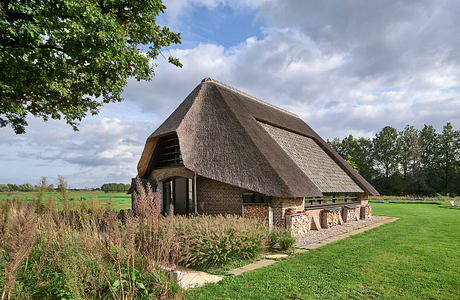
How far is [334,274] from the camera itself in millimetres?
5555

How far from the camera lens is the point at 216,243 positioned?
652cm

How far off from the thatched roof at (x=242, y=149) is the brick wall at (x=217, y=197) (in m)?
0.93

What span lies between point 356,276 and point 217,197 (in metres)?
6.87

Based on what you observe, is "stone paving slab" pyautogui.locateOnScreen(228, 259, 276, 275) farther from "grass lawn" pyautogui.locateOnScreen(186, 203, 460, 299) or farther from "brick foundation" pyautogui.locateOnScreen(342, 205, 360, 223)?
"brick foundation" pyautogui.locateOnScreen(342, 205, 360, 223)

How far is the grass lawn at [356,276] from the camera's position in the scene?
4.60 meters

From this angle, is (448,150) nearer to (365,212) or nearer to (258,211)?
(365,212)

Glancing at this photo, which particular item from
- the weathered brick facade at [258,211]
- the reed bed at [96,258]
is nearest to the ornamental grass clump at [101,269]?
the reed bed at [96,258]

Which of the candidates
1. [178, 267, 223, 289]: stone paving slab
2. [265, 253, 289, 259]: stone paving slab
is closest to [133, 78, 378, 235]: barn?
[265, 253, 289, 259]: stone paving slab

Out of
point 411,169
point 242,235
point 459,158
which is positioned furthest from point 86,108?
point 459,158

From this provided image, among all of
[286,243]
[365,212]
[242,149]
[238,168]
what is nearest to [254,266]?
[286,243]

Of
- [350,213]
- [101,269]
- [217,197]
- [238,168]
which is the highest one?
[238,168]

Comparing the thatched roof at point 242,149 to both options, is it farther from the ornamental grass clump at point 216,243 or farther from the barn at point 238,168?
the ornamental grass clump at point 216,243

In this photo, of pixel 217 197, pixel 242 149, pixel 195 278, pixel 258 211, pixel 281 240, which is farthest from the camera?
pixel 217 197

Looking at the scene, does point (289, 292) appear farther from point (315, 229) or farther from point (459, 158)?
point (459, 158)
